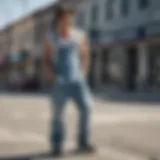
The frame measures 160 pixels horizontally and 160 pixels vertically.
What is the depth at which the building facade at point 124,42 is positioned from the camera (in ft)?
105

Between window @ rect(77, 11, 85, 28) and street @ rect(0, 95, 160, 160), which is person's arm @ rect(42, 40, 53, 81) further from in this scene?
window @ rect(77, 11, 85, 28)

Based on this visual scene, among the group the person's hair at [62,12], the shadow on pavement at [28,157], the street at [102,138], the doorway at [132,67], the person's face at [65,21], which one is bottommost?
the street at [102,138]

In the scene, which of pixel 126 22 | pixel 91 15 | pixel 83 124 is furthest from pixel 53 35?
pixel 91 15

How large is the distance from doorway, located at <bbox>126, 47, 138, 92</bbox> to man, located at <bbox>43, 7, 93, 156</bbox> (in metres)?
27.5

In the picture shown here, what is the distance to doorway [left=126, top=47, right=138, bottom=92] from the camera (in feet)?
113

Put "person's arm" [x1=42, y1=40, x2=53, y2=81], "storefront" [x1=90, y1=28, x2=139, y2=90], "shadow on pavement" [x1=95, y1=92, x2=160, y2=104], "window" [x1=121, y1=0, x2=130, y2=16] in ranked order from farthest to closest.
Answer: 1. "window" [x1=121, y1=0, x2=130, y2=16]
2. "storefront" [x1=90, y1=28, x2=139, y2=90]
3. "shadow on pavement" [x1=95, y1=92, x2=160, y2=104]
4. "person's arm" [x1=42, y1=40, x2=53, y2=81]

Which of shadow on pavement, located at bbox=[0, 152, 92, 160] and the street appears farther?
the street

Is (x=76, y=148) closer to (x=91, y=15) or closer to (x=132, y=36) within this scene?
(x=132, y=36)

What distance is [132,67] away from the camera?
34.8 m

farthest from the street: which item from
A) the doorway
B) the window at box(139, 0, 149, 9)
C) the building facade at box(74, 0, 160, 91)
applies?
the doorway

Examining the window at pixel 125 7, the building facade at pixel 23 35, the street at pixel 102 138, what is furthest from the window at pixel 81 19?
the street at pixel 102 138

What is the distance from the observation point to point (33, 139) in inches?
330

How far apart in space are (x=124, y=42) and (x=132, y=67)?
172 centimetres

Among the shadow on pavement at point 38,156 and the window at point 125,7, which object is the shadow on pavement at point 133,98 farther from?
the shadow on pavement at point 38,156
